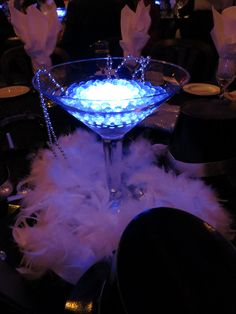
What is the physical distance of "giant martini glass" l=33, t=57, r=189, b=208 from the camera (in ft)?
1.74

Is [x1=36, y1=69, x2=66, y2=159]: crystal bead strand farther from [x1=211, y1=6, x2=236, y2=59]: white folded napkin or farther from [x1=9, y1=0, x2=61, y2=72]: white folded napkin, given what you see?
[x1=211, y1=6, x2=236, y2=59]: white folded napkin

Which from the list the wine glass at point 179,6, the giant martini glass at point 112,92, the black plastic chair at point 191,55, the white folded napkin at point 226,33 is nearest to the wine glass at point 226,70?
the white folded napkin at point 226,33

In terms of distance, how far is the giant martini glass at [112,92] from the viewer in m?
0.53

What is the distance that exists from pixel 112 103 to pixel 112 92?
98mm

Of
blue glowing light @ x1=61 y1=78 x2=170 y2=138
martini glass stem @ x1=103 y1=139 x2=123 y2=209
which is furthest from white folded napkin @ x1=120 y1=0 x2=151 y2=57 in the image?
martini glass stem @ x1=103 y1=139 x2=123 y2=209

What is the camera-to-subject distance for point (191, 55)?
170 centimetres

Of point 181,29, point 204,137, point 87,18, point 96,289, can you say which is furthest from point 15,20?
point 181,29

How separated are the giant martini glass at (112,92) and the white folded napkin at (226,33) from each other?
10.4 inches

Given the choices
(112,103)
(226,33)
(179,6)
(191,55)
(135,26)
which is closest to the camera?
(112,103)

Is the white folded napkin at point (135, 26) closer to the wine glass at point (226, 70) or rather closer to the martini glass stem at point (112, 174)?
the wine glass at point (226, 70)

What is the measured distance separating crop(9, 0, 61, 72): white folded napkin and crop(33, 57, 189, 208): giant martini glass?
7.9 inches

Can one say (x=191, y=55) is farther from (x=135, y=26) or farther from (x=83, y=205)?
(x=83, y=205)

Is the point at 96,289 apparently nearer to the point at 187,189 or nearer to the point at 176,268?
the point at 176,268

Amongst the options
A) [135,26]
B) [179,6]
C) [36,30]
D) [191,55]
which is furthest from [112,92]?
[179,6]
